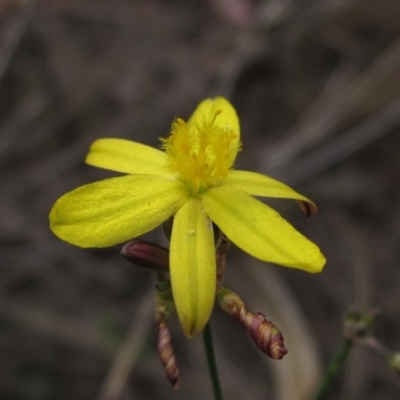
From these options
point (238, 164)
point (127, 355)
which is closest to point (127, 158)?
point (127, 355)

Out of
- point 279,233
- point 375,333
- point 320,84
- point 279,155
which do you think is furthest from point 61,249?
point 279,233

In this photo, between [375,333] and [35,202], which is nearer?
[375,333]

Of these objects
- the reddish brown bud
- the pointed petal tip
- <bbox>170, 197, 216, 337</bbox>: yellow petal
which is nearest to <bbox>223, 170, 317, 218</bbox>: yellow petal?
the pointed petal tip

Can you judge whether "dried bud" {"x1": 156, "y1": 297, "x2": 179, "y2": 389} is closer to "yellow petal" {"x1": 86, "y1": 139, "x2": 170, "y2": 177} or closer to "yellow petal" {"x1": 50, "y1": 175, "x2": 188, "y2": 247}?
"yellow petal" {"x1": 50, "y1": 175, "x2": 188, "y2": 247}

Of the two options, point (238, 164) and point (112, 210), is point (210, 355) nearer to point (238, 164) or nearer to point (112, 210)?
point (112, 210)

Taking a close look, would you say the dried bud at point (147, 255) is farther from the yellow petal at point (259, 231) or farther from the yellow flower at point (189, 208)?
the yellow petal at point (259, 231)

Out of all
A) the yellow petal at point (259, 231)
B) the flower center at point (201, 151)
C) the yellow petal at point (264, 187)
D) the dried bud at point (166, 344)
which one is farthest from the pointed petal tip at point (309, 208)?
the dried bud at point (166, 344)

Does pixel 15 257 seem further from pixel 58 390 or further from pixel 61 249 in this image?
pixel 58 390
